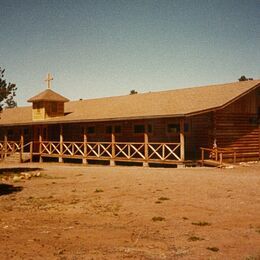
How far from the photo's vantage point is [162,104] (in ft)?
82.9

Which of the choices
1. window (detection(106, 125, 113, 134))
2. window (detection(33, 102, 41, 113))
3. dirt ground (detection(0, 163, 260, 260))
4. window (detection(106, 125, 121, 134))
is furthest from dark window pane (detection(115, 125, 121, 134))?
dirt ground (detection(0, 163, 260, 260))

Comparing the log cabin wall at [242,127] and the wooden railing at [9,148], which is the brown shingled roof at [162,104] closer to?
the log cabin wall at [242,127]

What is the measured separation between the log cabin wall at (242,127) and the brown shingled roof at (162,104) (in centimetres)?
104

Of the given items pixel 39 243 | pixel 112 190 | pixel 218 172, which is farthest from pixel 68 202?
pixel 218 172

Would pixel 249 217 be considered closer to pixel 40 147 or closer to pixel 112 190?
pixel 112 190

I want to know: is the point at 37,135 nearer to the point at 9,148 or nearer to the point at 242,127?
the point at 9,148

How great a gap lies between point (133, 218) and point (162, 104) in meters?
16.3

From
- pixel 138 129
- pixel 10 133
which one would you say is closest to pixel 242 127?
pixel 138 129

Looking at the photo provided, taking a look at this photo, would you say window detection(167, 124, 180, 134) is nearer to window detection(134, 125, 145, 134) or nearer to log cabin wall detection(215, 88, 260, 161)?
window detection(134, 125, 145, 134)

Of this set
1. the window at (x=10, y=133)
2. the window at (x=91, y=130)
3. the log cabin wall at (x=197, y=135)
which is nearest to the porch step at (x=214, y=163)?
the log cabin wall at (x=197, y=135)

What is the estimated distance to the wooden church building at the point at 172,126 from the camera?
2248cm

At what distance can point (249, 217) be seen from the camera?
9453 mm

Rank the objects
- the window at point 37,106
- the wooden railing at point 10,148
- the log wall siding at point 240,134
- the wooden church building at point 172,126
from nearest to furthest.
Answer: the wooden church building at point 172,126 → the log wall siding at point 240,134 → the wooden railing at point 10,148 → the window at point 37,106

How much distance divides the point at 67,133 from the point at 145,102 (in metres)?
7.62
